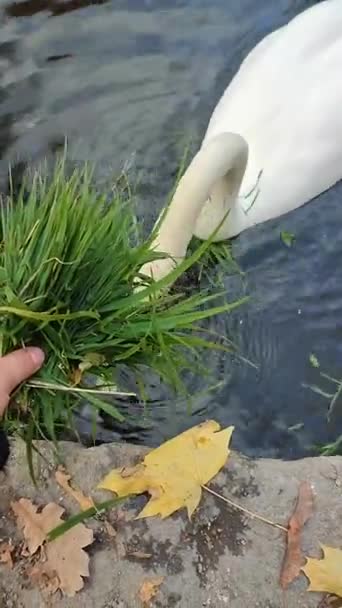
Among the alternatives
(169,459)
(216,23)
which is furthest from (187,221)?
(216,23)

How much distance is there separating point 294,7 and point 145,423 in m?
2.44

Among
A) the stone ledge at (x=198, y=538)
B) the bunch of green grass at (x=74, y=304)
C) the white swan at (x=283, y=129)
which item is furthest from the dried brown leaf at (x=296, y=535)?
the white swan at (x=283, y=129)

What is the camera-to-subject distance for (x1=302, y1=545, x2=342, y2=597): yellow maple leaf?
2.39 metres

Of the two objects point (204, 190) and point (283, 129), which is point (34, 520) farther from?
point (283, 129)

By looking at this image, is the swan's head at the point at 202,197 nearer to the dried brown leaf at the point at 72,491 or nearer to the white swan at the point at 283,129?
the white swan at the point at 283,129

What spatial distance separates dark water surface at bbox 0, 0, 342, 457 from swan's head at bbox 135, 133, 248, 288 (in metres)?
0.23

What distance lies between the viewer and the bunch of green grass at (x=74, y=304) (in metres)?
2.27

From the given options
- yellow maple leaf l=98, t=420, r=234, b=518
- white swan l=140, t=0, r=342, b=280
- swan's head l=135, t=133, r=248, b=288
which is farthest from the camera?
white swan l=140, t=0, r=342, b=280

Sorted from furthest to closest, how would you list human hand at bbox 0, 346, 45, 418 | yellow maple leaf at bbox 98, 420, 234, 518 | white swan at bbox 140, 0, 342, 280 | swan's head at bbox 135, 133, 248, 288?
white swan at bbox 140, 0, 342, 280
swan's head at bbox 135, 133, 248, 288
yellow maple leaf at bbox 98, 420, 234, 518
human hand at bbox 0, 346, 45, 418

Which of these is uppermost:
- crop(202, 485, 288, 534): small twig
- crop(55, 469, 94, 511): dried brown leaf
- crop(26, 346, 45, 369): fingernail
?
crop(26, 346, 45, 369): fingernail

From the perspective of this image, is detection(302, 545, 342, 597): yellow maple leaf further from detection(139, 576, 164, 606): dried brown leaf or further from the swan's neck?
the swan's neck

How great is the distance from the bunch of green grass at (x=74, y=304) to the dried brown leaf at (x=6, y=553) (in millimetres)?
258

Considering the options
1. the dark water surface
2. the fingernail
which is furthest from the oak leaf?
the dark water surface

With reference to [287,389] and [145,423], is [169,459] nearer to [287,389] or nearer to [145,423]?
[145,423]
